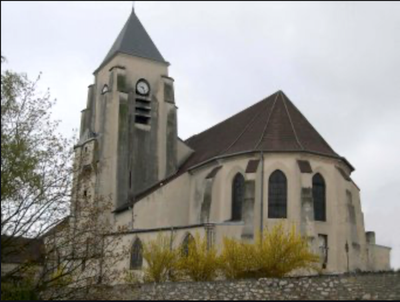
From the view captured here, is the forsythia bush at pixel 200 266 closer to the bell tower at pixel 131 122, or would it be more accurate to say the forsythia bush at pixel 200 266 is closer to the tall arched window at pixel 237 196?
the tall arched window at pixel 237 196

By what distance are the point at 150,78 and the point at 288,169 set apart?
1305 centimetres

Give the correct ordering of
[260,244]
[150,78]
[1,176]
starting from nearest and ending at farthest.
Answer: [1,176] → [260,244] → [150,78]

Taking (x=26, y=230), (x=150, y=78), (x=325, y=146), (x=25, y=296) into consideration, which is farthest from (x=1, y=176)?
(x=150, y=78)

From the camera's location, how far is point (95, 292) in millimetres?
18172

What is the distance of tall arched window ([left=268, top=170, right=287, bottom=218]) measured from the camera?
30156 millimetres

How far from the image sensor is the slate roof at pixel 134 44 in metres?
40.3

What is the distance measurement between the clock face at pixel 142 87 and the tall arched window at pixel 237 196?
10214 millimetres

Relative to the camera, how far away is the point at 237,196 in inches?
1259

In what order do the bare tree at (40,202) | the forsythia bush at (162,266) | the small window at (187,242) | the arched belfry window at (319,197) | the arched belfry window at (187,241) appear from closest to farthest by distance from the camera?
the bare tree at (40,202)
the forsythia bush at (162,266)
the small window at (187,242)
the arched belfry window at (187,241)
the arched belfry window at (319,197)

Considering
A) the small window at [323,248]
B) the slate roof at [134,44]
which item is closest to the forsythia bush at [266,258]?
the small window at [323,248]

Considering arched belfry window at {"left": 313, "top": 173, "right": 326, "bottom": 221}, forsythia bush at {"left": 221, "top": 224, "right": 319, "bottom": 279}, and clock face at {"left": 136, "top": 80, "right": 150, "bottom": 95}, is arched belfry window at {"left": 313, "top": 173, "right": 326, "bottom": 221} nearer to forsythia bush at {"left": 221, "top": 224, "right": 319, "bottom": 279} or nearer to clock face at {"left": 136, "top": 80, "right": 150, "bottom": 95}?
forsythia bush at {"left": 221, "top": 224, "right": 319, "bottom": 279}

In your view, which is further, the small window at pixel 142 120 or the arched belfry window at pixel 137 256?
the small window at pixel 142 120

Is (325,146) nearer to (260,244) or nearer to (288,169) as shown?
(288,169)

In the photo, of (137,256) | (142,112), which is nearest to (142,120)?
(142,112)
